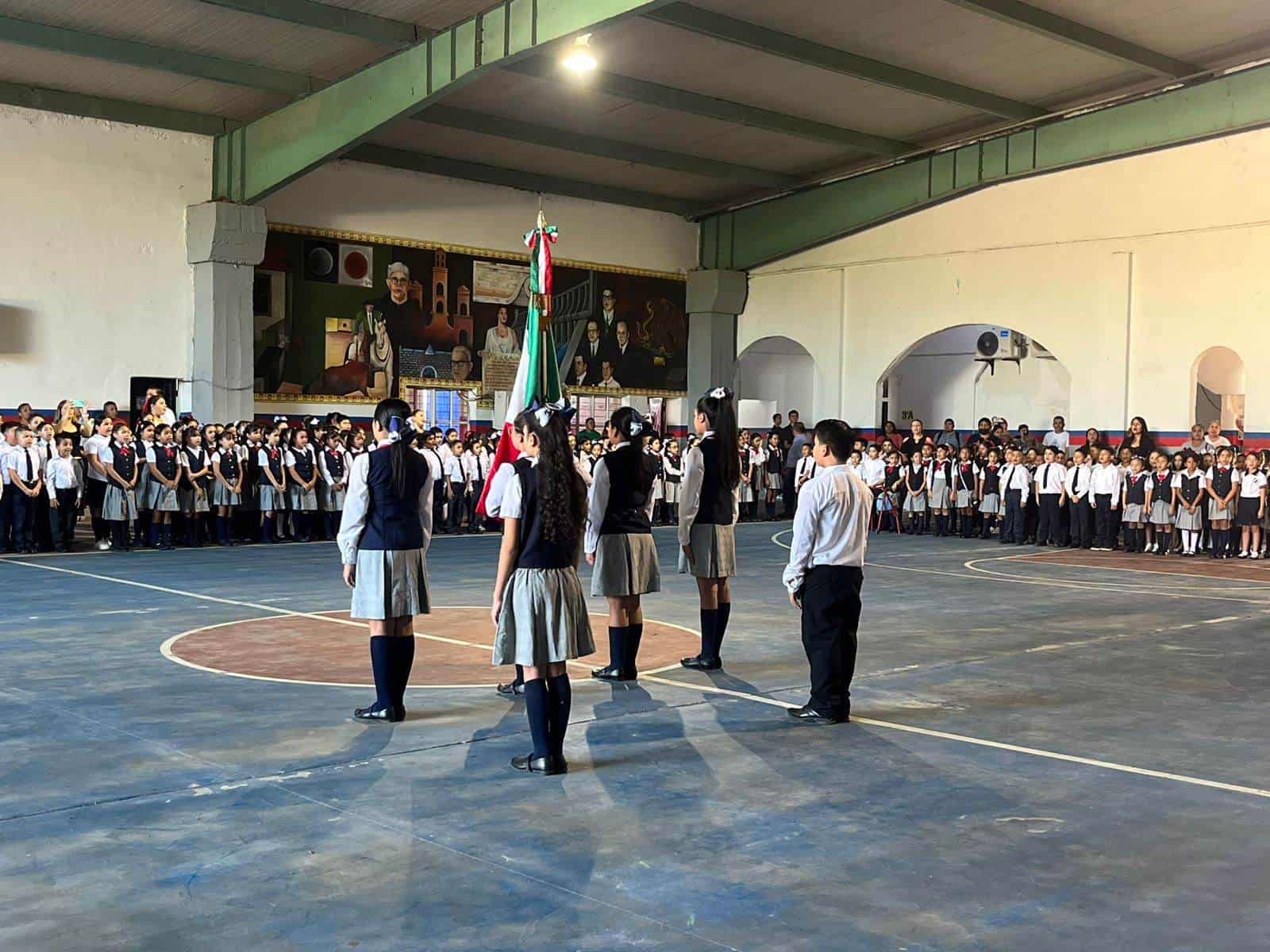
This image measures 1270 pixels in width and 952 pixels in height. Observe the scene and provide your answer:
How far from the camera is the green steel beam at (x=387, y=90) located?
16.5 meters

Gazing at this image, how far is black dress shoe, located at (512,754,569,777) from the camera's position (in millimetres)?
5953

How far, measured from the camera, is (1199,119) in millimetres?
20906

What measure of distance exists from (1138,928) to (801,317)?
24822mm

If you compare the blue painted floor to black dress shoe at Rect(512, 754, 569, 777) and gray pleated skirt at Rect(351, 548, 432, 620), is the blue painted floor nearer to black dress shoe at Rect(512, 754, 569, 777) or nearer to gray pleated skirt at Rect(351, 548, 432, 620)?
black dress shoe at Rect(512, 754, 569, 777)

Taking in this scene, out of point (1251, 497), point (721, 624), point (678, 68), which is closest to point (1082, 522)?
point (1251, 497)

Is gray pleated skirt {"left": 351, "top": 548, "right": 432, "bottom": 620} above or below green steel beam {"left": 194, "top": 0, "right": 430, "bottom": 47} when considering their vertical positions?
below

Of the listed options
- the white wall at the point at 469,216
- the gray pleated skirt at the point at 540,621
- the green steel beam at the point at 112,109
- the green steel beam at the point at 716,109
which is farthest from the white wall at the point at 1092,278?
the gray pleated skirt at the point at 540,621

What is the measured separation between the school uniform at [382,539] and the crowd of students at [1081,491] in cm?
1525

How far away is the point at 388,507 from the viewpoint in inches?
271

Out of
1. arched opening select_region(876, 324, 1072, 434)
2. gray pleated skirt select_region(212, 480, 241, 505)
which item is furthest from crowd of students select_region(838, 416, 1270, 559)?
gray pleated skirt select_region(212, 480, 241, 505)

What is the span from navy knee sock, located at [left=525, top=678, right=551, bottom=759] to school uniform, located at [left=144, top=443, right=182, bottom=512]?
1254 cm

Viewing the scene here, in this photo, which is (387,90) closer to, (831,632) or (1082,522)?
(1082,522)

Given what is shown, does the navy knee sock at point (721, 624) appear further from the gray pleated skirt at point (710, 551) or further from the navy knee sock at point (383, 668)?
the navy knee sock at point (383, 668)

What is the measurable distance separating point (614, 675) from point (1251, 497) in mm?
13995
